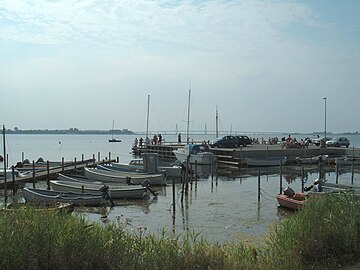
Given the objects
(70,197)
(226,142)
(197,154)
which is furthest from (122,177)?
(226,142)

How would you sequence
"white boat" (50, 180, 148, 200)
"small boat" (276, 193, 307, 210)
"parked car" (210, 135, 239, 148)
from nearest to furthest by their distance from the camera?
1. "small boat" (276, 193, 307, 210)
2. "white boat" (50, 180, 148, 200)
3. "parked car" (210, 135, 239, 148)

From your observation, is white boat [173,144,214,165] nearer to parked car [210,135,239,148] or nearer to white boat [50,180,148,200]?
parked car [210,135,239,148]

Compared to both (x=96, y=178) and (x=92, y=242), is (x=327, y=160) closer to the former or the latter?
(x=96, y=178)

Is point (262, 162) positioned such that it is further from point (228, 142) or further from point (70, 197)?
point (70, 197)

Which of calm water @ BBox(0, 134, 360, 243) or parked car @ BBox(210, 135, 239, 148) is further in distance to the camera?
parked car @ BBox(210, 135, 239, 148)

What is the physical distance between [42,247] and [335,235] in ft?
19.1

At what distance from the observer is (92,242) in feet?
26.0

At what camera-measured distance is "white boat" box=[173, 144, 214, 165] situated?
48688 millimetres

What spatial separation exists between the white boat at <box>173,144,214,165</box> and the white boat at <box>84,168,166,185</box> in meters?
14.6

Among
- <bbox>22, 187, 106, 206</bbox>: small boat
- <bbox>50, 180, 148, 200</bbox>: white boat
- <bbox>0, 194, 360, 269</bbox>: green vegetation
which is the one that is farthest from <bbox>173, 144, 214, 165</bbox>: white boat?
<bbox>0, 194, 360, 269</bbox>: green vegetation

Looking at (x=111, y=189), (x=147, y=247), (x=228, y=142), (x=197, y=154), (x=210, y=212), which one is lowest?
(x=210, y=212)

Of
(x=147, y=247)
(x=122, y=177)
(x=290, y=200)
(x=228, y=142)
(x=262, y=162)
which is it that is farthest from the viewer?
(x=228, y=142)

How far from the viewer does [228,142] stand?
58.6 m

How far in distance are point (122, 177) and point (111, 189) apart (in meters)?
6.00
